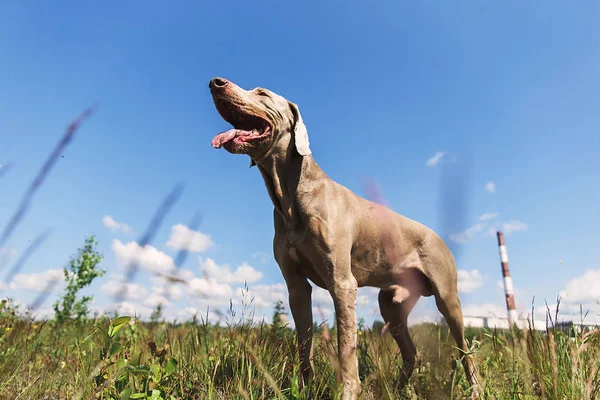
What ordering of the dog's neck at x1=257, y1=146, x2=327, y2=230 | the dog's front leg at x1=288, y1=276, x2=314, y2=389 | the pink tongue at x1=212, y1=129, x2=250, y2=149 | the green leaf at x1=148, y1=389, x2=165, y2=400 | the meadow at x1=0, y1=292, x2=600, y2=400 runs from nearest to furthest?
the meadow at x1=0, y1=292, x2=600, y2=400, the green leaf at x1=148, y1=389, x2=165, y2=400, the pink tongue at x1=212, y1=129, x2=250, y2=149, the dog's neck at x1=257, y1=146, x2=327, y2=230, the dog's front leg at x1=288, y1=276, x2=314, y2=389

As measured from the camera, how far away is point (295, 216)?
3.70 metres

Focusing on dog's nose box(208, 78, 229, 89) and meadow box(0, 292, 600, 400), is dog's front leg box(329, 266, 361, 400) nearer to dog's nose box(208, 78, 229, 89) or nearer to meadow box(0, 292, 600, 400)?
meadow box(0, 292, 600, 400)

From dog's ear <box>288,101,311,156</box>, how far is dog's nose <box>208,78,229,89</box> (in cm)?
67

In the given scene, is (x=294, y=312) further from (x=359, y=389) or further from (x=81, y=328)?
(x=81, y=328)

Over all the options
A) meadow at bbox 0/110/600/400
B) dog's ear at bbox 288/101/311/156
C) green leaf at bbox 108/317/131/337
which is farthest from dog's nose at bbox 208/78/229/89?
green leaf at bbox 108/317/131/337

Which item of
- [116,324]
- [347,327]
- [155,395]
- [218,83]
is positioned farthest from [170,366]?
[218,83]

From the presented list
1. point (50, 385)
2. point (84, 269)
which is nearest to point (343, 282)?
point (50, 385)

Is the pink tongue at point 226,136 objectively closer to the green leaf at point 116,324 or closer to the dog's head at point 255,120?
the dog's head at point 255,120

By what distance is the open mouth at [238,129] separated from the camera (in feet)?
11.3

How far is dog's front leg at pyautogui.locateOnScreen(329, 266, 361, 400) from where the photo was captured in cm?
316

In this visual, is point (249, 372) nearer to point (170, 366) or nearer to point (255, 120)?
point (170, 366)

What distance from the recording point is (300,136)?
3.75 meters

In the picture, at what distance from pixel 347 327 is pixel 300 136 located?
1.61 meters

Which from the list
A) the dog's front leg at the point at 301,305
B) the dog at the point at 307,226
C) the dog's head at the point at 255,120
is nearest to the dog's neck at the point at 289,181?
the dog at the point at 307,226
